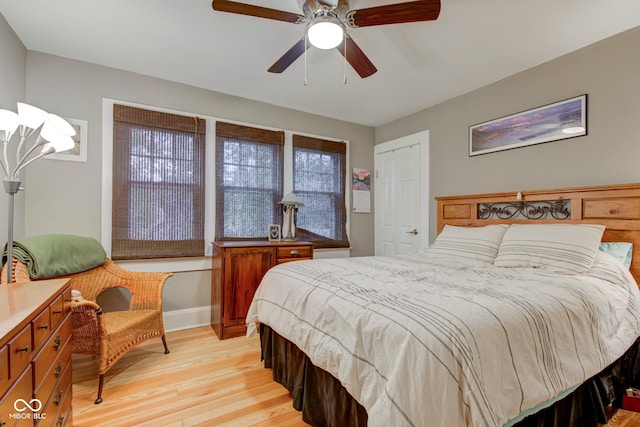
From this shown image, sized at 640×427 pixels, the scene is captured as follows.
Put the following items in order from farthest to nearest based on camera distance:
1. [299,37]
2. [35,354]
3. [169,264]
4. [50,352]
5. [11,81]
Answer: [169,264]
[299,37]
[11,81]
[50,352]
[35,354]

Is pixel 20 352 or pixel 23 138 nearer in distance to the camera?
pixel 20 352

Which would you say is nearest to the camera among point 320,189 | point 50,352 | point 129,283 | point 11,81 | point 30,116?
point 50,352

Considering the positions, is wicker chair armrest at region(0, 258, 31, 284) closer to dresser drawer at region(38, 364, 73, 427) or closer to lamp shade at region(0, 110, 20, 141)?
dresser drawer at region(38, 364, 73, 427)

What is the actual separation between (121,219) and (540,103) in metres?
3.95

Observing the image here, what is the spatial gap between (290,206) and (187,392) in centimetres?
206

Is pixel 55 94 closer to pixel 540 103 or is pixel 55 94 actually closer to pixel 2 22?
pixel 2 22

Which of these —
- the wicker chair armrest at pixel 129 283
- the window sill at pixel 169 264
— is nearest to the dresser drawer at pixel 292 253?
the window sill at pixel 169 264

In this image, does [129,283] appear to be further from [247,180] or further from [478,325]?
[478,325]

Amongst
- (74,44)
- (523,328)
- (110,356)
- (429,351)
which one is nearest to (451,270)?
(523,328)

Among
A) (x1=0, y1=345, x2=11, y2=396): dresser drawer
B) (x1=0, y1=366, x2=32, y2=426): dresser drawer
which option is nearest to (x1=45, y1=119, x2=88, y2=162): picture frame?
(x1=0, y1=366, x2=32, y2=426): dresser drawer

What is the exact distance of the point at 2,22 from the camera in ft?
6.46

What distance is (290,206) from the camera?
3430mm

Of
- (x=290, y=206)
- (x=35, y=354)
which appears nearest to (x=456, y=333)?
(x=35, y=354)

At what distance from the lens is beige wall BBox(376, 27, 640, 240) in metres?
2.12
